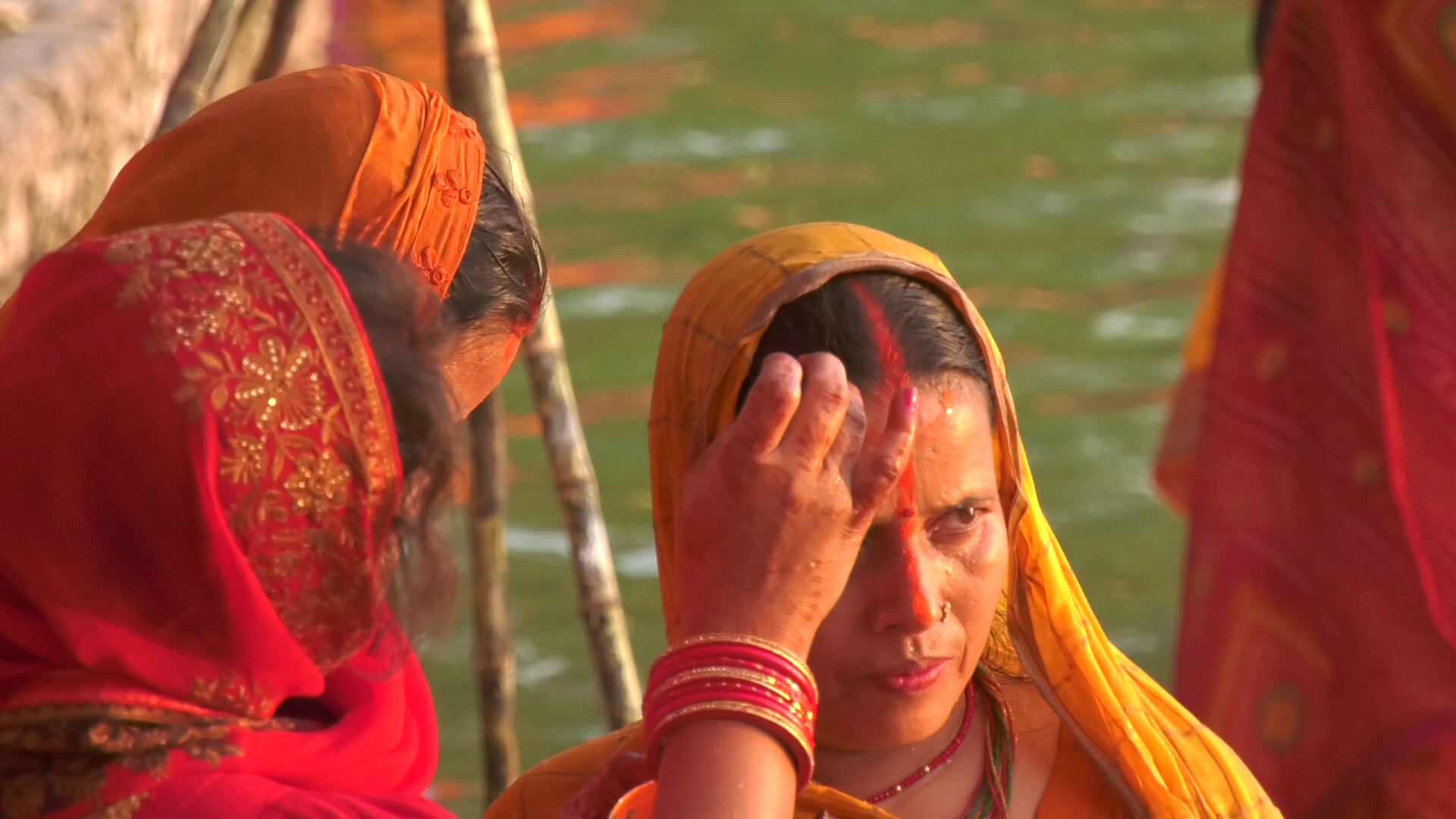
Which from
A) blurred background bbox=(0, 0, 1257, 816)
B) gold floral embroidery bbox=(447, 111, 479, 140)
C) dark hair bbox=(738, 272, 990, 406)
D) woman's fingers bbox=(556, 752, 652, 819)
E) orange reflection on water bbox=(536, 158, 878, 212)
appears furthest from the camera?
orange reflection on water bbox=(536, 158, 878, 212)

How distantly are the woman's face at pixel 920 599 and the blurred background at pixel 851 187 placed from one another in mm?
2137

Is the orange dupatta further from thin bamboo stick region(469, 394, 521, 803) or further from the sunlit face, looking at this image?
thin bamboo stick region(469, 394, 521, 803)

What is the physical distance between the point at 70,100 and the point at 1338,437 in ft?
8.23

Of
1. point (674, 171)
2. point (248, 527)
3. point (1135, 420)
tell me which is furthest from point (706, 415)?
point (674, 171)

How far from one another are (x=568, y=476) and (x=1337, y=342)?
1378mm

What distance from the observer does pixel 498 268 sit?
90.8 inches

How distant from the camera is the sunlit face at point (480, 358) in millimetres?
2145

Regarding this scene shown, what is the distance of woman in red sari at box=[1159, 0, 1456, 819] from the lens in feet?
10.8

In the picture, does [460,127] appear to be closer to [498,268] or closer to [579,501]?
[498,268]

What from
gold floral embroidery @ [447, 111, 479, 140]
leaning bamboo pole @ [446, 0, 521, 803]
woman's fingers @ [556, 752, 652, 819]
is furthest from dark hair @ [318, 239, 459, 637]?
leaning bamboo pole @ [446, 0, 521, 803]

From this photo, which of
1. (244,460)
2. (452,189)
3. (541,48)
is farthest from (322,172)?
(541,48)

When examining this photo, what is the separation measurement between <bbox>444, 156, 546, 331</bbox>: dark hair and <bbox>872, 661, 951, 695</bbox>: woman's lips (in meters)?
0.61

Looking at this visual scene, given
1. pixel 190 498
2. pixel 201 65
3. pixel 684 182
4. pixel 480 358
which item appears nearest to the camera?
pixel 190 498

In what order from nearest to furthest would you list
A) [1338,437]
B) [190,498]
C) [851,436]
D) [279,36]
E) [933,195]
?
[190,498], [851,436], [1338,437], [279,36], [933,195]
